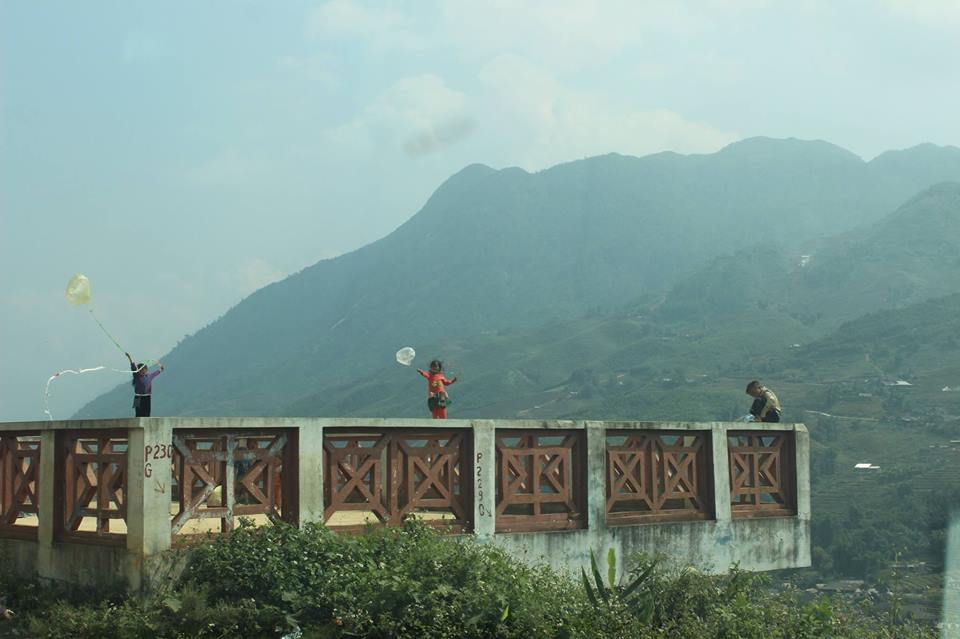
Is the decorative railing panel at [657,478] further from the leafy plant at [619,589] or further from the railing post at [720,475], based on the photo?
the leafy plant at [619,589]

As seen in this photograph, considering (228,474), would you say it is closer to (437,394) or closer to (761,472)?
(437,394)

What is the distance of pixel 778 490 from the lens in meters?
14.1

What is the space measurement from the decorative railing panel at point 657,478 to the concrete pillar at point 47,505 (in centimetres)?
560

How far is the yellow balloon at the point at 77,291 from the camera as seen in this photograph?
12508 millimetres

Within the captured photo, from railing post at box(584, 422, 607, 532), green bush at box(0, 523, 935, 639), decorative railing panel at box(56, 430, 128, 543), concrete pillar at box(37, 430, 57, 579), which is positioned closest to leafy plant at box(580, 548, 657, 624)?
green bush at box(0, 523, 935, 639)

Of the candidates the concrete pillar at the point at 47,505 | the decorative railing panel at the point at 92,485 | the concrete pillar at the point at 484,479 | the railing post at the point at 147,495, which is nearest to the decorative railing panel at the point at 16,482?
the concrete pillar at the point at 47,505

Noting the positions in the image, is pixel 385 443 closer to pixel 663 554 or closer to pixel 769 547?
pixel 663 554

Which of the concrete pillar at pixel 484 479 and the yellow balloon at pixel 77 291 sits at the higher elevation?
the yellow balloon at pixel 77 291

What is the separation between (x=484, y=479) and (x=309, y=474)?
1.93m

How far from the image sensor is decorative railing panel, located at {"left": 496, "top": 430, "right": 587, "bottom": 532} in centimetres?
1148

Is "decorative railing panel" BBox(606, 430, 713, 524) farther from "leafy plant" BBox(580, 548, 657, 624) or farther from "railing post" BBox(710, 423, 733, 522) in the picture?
"leafy plant" BBox(580, 548, 657, 624)

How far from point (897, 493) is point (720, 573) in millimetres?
119079

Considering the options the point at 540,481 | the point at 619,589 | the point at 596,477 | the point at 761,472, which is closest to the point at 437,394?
the point at 540,481

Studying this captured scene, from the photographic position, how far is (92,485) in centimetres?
1018
